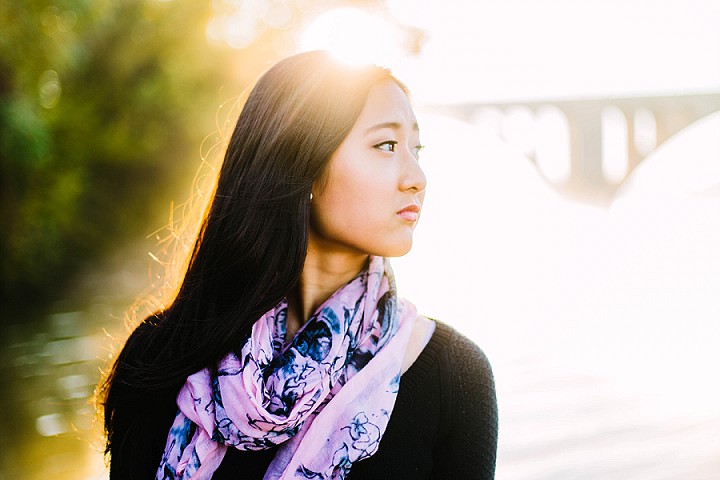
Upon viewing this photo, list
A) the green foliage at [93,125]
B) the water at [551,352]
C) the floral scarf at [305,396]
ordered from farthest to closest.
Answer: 1. the green foliage at [93,125]
2. the water at [551,352]
3. the floral scarf at [305,396]

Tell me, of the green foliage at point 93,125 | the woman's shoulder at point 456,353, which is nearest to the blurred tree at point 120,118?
the green foliage at point 93,125

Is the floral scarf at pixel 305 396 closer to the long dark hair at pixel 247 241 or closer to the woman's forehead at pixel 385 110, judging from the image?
the long dark hair at pixel 247 241

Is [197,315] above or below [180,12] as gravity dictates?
below

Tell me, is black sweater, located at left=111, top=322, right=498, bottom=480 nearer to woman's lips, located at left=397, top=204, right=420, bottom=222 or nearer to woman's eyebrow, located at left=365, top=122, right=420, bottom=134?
woman's lips, located at left=397, top=204, right=420, bottom=222

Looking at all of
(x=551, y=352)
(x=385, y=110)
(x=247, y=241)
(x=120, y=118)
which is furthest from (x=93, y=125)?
(x=385, y=110)

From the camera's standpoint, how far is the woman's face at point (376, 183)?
1369 mm

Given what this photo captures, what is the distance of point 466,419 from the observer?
1.35 meters

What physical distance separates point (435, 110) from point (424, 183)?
25496mm

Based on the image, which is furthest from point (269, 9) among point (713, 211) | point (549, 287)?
point (713, 211)

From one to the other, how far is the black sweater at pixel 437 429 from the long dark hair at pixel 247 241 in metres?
0.18

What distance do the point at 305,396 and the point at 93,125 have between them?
11.9 metres

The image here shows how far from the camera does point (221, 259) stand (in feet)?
4.92

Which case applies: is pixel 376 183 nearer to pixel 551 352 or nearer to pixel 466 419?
pixel 466 419

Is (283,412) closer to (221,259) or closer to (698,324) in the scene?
(221,259)
